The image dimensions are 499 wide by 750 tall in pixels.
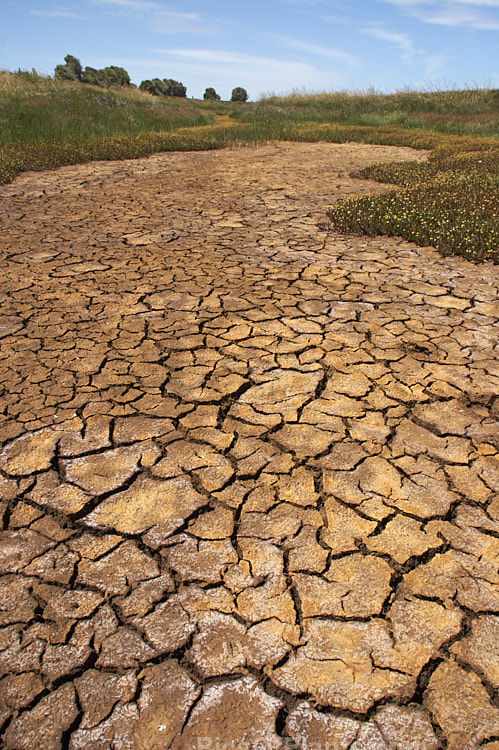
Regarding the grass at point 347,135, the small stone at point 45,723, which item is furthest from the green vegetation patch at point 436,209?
the small stone at point 45,723

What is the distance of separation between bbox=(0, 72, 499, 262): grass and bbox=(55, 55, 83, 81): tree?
2.51 meters

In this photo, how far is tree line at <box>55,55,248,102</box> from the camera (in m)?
26.2

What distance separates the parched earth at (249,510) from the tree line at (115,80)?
25.8m

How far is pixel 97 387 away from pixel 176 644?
205 cm

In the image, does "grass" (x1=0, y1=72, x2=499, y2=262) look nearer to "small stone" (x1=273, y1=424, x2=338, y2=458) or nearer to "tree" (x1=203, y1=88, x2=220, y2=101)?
"small stone" (x1=273, y1=424, x2=338, y2=458)

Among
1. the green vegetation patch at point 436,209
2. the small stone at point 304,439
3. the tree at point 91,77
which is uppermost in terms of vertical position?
the tree at point 91,77

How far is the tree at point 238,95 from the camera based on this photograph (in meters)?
35.1

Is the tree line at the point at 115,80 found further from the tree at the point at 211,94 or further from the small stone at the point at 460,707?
the small stone at the point at 460,707

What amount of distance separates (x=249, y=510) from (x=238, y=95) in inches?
1500

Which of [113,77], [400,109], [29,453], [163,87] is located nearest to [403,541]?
[29,453]

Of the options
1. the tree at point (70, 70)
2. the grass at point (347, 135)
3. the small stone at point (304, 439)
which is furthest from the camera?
the tree at point (70, 70)

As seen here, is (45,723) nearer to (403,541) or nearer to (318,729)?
(318,729)

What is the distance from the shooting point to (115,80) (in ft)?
92.6

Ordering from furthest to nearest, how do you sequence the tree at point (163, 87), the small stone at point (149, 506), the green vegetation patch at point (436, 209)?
1. the tree at point (163, 87)
2. the green vegetation patch at point (436, 209)
3. the small stone at point (149, 506)
